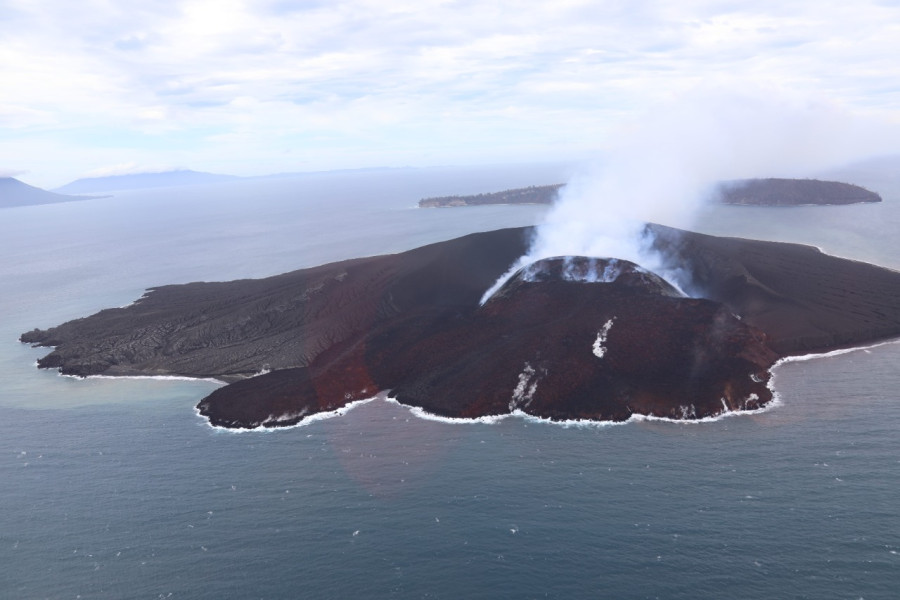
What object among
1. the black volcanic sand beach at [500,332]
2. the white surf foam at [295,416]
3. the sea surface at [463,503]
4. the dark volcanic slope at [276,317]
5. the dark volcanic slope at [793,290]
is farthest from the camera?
the dark volcanic slope at [276,317]

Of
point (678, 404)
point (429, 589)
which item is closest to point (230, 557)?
point (429, 589)

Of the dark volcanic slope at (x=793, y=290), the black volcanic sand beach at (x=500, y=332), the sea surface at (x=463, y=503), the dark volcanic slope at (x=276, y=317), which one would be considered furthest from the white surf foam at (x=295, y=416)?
the dark volcanic slope at (x=793, y=290)

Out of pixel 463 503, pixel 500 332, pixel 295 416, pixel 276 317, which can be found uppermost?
pixel 276 317

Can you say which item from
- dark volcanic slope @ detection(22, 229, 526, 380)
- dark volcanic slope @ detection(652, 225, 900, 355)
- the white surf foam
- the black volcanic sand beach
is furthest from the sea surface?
dark volcanic slope @ detection(22, 229, 526, 380)

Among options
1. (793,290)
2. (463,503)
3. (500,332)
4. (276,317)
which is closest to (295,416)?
(463,503)

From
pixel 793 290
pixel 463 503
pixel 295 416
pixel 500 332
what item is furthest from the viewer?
pixel 793 290

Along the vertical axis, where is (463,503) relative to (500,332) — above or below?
below

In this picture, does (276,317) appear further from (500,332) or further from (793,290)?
(793,290)

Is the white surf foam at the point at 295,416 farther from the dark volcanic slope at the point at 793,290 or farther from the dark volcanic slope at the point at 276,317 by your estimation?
the dark volcanic slope at the point at 793,290
